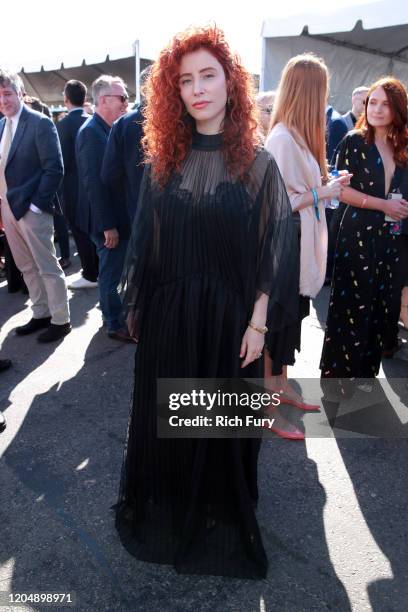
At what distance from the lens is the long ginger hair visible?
101 inches

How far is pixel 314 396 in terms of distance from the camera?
11.0 feet

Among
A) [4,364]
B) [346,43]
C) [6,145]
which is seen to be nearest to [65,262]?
[6,145]

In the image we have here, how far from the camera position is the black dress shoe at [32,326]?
14.1 ft

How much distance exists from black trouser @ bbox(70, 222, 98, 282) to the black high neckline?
12.2 feet

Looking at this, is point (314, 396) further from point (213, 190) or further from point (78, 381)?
point (213, 190)

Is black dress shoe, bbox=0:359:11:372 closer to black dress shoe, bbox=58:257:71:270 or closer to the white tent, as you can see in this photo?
black dress shoe, bbox=58:257:71:270

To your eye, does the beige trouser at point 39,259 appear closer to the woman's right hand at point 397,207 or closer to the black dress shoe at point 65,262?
the black dress shoe at point 65,262

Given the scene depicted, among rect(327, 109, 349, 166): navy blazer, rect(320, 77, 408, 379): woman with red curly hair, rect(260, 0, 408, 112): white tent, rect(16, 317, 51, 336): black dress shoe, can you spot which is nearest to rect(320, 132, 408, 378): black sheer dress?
rect(320, 77, 408, 379): woman with red curly hair

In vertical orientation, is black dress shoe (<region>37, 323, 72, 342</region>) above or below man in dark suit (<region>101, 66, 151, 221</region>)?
below

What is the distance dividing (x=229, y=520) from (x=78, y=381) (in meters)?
1.82

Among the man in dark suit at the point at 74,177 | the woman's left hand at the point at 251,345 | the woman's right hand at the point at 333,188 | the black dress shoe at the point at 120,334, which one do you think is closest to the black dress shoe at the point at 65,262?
the man in dark suit at the point at 74,177

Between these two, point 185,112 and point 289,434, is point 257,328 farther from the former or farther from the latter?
point 289,434

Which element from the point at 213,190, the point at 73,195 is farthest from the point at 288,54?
the point at 213,190

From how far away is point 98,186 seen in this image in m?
3.86
